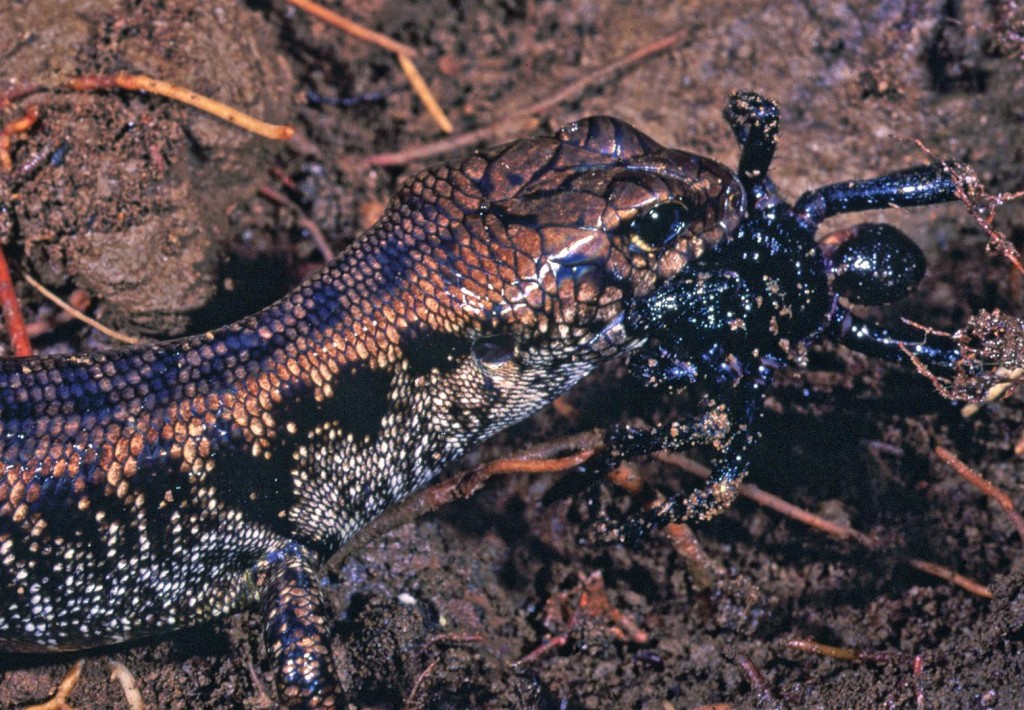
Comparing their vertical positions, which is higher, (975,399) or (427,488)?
(975,399)

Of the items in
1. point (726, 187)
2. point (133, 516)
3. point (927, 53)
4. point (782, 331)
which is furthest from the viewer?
point (927, 53)

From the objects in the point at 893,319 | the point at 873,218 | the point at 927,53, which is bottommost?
the point at 893,319

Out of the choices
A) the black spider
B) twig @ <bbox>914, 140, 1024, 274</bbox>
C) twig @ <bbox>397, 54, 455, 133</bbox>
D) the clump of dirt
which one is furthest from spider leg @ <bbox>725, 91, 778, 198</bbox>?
the clump of dirt

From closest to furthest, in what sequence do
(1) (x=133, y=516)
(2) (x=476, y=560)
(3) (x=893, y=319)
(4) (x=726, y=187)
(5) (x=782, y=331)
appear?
(1) (x=133, y=516), (4) (x=726, y=187), (5) (x=782, y=331), (2) (x=476, y=560), (3) (x=893, y=319)

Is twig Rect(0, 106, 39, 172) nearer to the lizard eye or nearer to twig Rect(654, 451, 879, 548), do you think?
the lizard eye

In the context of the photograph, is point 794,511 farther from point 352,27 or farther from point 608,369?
point 352,27

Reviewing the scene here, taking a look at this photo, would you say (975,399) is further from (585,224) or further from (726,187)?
(585,224)

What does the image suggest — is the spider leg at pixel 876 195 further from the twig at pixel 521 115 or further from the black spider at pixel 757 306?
the twig at pixel 521 115

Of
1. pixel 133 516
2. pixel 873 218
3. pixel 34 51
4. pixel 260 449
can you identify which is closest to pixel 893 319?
pixel 873 218

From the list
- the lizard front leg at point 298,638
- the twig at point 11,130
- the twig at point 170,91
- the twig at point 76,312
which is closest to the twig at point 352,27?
the twig at point 170,91
